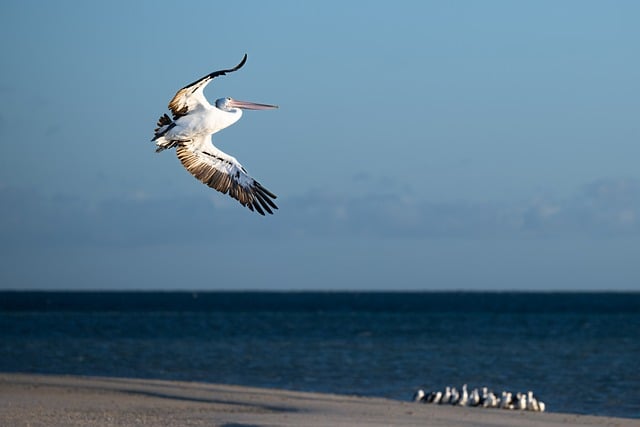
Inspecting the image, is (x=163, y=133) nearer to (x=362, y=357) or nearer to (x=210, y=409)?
(x=210, y=409)

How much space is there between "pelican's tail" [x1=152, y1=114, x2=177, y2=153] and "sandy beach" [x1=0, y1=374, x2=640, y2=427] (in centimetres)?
658

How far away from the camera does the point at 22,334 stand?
53.2 meters

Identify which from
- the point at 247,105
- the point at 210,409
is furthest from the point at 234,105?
the point at 210,409

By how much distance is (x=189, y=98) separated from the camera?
1164cm

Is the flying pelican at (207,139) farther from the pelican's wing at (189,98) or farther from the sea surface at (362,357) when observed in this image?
the sea surface at (362,357)

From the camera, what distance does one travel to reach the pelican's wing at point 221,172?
12.1 m

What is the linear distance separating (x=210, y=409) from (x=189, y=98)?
1011 cm

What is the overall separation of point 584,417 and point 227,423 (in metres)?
6.76

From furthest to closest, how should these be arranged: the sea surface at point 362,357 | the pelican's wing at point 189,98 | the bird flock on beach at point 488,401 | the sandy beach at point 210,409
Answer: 1. the sea surface at point 362,357
2. the bird flock on beach at point 488,401
3. the sandy beach at point 210,409
4. the pelican's wing at point 189,98

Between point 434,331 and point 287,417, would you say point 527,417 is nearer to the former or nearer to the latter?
point 287,417

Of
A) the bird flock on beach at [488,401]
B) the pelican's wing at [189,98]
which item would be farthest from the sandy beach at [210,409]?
the pelican's wing at [189,98]

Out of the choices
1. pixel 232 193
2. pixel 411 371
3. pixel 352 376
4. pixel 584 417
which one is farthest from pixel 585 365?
pixel 232 193

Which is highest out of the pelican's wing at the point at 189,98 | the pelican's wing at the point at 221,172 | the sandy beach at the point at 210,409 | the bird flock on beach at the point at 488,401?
the pelican's wing at the point at 189,98

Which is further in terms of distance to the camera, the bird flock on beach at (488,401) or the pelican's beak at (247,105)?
the bird flock on beach at (488,401)
